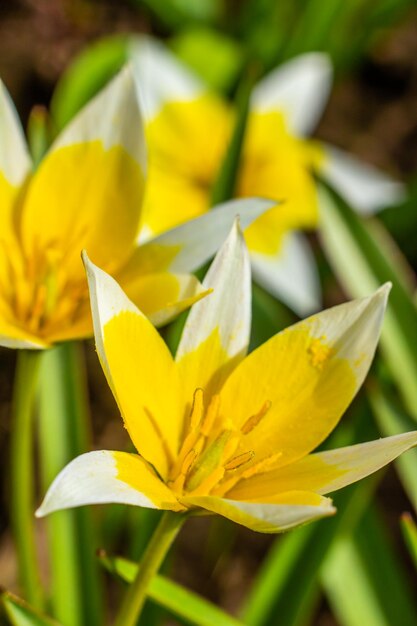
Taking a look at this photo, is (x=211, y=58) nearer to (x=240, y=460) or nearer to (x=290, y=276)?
(x=290, y=276)

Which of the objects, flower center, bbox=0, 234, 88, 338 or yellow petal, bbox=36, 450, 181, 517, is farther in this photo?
flower center, bbox=0, 234, 88, 338

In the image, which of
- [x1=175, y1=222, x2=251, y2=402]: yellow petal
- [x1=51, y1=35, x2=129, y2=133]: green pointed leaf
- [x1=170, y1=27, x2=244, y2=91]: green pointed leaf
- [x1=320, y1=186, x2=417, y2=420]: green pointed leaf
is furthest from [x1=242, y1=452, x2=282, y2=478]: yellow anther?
[x1=170, y1=27, x2=244, y2=91]: green pointed leaf

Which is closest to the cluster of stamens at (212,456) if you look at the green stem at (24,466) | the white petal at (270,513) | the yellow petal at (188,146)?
the white petal at (270,513)

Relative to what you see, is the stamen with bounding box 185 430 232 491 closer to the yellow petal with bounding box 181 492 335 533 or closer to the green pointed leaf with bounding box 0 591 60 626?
the yellow petal with bounding box 181 492 335 533

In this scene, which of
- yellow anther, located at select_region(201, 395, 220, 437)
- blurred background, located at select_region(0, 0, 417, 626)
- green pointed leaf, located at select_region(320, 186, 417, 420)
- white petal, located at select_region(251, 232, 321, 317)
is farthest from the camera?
blurred background, located at select_region(0, 0, 417, 626)

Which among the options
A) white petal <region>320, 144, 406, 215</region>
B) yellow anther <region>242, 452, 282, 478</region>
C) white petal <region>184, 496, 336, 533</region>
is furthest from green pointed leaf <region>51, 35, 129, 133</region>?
white petal <region>184, 496, 336, 533</region>

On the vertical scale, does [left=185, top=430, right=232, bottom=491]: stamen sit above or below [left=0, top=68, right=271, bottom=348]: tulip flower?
below

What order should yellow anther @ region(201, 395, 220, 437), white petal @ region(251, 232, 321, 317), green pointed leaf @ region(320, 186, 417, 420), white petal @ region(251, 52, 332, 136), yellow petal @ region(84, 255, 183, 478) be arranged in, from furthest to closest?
white petal @ region(251, 52, 332, 136) → white petal @ region(251, 232, 321, 317) → green pointed leaf @ region(320, 186, 417, 420) → yellow anther @ region(201, 395, 220, 437) → yellow petal @ region(84, 255, 183, 478)

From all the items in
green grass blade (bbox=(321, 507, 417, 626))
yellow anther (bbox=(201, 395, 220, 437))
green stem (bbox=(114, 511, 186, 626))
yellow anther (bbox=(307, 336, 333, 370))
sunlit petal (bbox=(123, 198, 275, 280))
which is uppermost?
sunlit petal (bbox=(123, 198, 275, 280))
